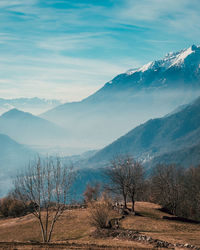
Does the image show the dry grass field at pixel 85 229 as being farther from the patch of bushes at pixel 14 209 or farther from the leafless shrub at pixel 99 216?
the patch of bushes at pixel 14 209

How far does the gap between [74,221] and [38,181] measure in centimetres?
2084

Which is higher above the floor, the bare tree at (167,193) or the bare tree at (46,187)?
the bare tree at (46,187)

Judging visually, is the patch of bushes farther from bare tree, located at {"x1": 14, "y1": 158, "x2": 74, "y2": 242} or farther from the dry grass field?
bare tree, located at {"x1": 14, "y1": 158, "x2": 74, "y2": 242}

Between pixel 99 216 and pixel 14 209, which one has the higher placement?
pixel 99 216

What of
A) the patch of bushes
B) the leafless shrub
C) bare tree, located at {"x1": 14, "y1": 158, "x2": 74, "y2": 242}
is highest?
bare tree, located at {"x1": 14, "y1": 158, "x2": 74, "y2": 242}

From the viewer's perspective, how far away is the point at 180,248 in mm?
30516

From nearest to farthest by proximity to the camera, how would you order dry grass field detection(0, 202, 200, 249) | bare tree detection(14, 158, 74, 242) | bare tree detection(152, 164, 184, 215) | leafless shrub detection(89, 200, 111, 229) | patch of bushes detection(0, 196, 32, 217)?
1. bare tree detection(14, 158, 74, 242)
2. dry grass field detection(0, 202, 200, 249)
3. leafless shrub detection(89, 200, 111, 229)
4. patch of bushes detection(0, 196, 32, 217)
5. bare tree detection(152, 164, 184, 215)

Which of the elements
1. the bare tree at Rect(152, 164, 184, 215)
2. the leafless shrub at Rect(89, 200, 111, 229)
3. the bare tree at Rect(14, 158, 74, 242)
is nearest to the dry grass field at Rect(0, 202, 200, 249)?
the leafless shrub at Rect(89, 200, 111, 229)

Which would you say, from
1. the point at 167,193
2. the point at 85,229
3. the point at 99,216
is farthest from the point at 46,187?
the point at 167,193

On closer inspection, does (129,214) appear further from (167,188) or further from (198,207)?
(198,207)

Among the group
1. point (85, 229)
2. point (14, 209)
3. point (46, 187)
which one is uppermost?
point (46, 187)

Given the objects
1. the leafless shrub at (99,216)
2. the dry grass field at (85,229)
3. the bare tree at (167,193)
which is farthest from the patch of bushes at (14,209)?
the bare tree at (167,193)

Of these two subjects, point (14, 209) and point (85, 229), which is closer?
point (85, 229)

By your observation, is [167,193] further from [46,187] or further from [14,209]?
[46,187]
